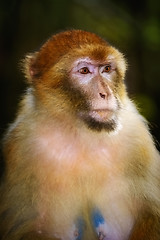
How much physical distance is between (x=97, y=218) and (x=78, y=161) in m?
0.40

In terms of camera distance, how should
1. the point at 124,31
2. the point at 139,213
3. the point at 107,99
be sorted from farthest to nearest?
the point at 124,31, the point at 139,213, the point at 107,99

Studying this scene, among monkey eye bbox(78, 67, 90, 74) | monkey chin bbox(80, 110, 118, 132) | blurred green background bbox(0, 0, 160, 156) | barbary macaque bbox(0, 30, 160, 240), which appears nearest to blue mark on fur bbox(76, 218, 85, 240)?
barbary macaque bbox(0, 30, 160, 240)

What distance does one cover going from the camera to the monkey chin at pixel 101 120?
3732 mm

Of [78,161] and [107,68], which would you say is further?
[107,68]

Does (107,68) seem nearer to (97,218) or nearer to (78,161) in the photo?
(78,161)

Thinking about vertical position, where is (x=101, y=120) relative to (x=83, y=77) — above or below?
below

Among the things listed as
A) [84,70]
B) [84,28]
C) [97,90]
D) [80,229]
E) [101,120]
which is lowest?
[80,229]

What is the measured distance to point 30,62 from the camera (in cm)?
418

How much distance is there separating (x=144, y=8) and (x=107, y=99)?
4.30 meters

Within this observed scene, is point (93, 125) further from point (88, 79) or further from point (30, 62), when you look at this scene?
point (30, 62)

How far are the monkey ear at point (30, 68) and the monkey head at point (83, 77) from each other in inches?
1.0

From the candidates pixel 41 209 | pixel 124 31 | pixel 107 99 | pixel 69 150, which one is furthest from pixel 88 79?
pixel 124 31

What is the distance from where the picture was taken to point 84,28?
7.00 m

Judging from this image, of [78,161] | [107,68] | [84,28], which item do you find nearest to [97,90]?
[107,68]
